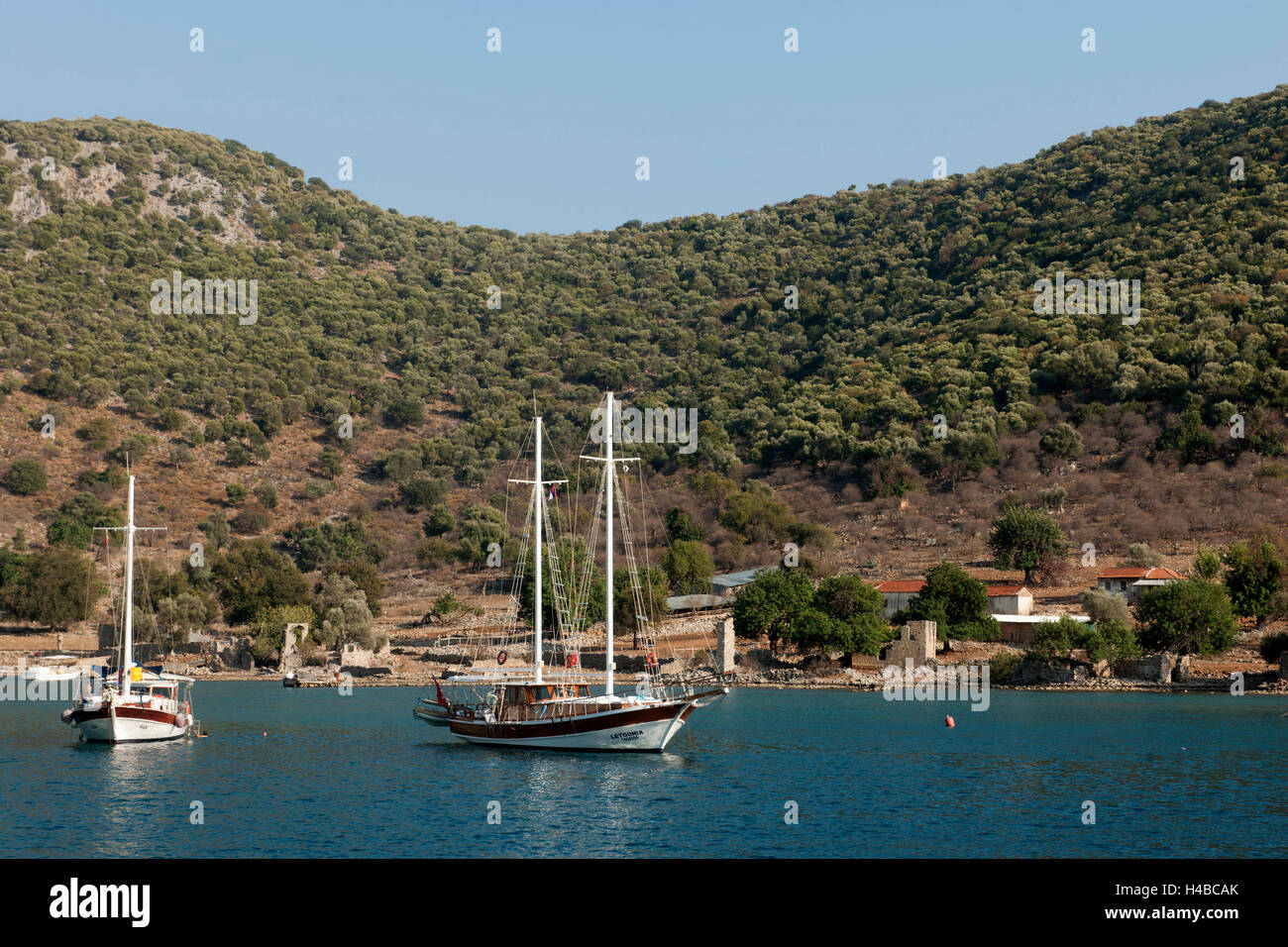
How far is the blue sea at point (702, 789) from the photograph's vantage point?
28250 mm

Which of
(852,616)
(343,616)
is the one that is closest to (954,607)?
(852,616)

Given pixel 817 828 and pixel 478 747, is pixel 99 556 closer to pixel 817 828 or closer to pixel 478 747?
pixel 478 747

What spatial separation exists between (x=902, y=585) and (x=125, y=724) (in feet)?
149

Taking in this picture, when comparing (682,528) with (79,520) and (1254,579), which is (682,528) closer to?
(1254,579)

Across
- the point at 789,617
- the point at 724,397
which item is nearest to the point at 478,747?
the point at 789,617

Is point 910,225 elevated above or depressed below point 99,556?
above

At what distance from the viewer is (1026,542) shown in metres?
76.5

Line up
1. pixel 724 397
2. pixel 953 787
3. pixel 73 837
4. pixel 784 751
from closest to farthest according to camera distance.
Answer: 1. pixel 73 837
2. pixel 953 787
3. pixel 784 751
4. pixel 724 397

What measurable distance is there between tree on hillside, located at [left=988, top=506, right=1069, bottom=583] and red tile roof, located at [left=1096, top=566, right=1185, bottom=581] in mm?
4253

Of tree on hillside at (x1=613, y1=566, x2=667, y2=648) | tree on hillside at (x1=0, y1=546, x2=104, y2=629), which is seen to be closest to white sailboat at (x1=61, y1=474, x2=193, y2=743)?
tree on hillside at (x1=613, y1=566, x2=667, y2=648)
